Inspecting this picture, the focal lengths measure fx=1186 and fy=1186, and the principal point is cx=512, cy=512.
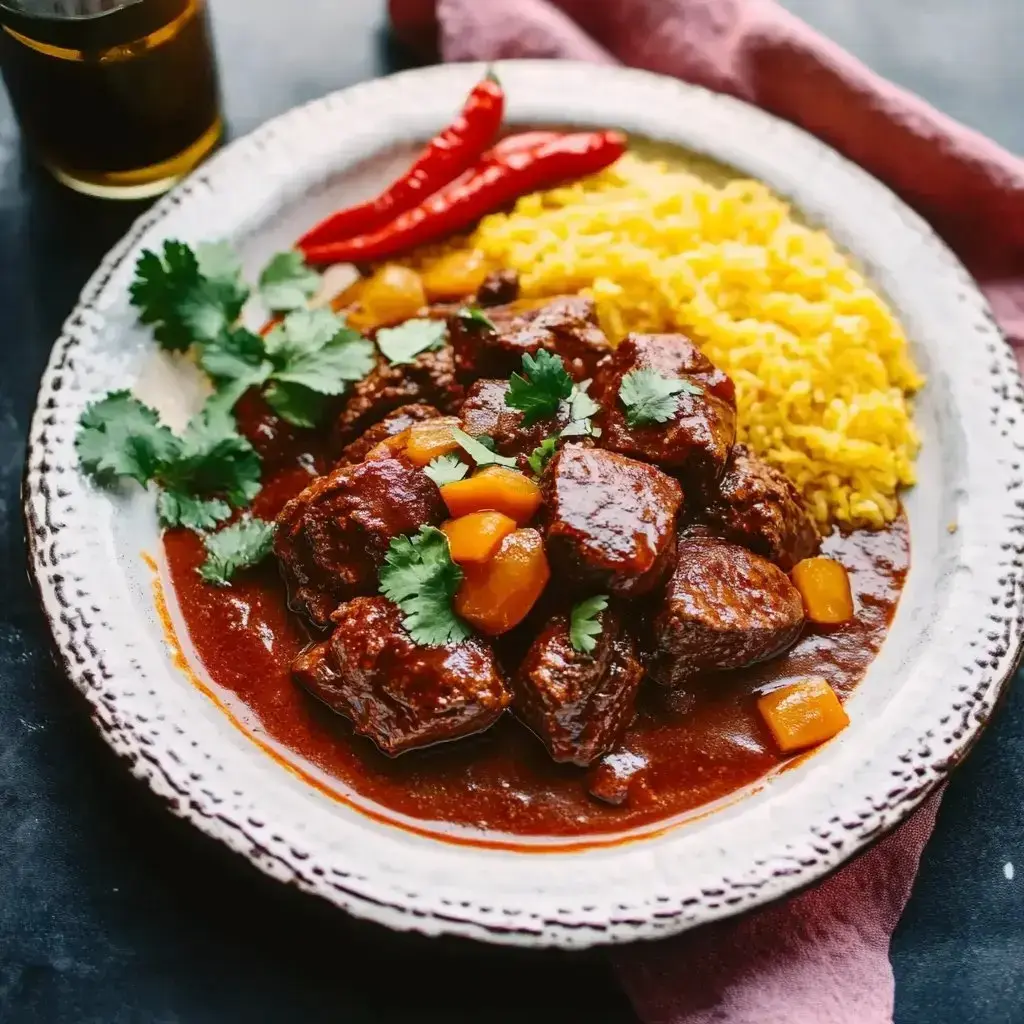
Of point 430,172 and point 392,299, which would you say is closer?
point 392,299

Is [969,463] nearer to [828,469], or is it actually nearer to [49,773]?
[828,469]

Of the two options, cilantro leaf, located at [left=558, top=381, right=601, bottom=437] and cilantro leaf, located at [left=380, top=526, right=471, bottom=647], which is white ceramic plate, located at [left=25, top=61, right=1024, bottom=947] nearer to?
cilantro leaf, located at [left=380, top=526, right=471, bottom=647]

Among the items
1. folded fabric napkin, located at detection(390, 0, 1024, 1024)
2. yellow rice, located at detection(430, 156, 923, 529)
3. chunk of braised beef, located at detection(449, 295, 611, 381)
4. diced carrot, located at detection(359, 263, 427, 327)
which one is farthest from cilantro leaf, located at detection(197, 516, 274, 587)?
folded fabric napkin, located at detection(390, 0, 1024, 1024)

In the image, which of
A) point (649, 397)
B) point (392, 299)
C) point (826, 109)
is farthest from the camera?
point (826, 109)

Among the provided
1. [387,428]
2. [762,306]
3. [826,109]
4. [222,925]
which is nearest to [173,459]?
[387,428]

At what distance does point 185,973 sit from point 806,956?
5.98ft

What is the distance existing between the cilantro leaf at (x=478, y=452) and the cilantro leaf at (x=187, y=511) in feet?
2.95

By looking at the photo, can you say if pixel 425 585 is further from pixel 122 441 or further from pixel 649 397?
pixel 122 441

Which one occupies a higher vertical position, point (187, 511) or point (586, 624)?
point (586, 624)

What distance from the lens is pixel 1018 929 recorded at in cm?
366

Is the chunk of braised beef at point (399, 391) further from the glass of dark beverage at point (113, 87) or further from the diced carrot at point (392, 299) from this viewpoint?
the glass of dark beverage at point (113, 87)

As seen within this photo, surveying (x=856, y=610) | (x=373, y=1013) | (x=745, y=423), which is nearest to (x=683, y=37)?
(x=745, y=423)

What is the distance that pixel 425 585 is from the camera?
3516 millimetres

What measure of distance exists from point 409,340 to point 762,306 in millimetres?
→ 1326
